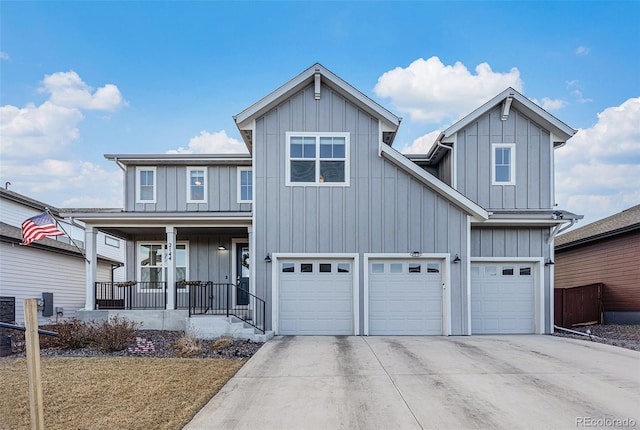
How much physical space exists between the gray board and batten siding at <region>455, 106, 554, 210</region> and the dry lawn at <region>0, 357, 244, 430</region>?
8755mm

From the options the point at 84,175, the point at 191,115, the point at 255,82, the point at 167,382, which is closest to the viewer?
the point at 167,382

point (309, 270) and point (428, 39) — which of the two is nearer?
point (309, 270)

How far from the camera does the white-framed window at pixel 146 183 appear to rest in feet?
47.9

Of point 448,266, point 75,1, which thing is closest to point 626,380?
point 448,266

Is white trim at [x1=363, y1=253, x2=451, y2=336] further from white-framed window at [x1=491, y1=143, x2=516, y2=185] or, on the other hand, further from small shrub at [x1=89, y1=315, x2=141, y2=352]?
small shrub at [x1=89, y1=315, x2=141, y2=352]

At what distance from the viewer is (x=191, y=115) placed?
1975 centimetres

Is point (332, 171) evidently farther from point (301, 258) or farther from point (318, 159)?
point (301, 258)

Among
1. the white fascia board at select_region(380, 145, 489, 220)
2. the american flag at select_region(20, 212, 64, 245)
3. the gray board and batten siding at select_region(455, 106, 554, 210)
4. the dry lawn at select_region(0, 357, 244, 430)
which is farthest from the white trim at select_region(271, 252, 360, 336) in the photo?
the american flag at select_region(20, 212, 64, 245)

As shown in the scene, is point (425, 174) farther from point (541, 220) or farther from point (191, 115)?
point (191, 115)

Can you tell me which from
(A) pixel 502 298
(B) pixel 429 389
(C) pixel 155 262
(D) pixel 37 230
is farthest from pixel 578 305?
(D) pixel 37 230

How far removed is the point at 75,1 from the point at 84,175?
9874 millimetres

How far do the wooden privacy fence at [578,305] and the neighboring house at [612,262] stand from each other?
474 millimetres

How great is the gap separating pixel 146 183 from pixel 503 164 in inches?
472

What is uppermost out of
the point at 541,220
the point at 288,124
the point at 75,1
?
the point at 75,1
